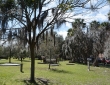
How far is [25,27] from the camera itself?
35.0 feet

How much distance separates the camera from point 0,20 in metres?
9.86

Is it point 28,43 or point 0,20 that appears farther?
point 28,43

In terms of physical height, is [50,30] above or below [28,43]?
above

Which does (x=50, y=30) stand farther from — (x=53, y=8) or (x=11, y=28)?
(x=11, y=28)

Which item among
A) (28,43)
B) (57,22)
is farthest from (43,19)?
(28,43)

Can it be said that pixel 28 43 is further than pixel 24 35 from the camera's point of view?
Yes

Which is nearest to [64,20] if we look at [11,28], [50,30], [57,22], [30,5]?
[57,22]

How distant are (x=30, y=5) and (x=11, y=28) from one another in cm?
156

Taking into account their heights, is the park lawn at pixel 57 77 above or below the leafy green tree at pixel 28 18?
below

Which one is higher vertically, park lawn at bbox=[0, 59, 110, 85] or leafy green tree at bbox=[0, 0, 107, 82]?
leafy green tree at bbox=[0, 0, 107, 82]

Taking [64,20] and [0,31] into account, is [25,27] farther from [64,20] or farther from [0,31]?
[64,20]

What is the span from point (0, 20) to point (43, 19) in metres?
2.25

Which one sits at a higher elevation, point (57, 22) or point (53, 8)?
point (53, 8)

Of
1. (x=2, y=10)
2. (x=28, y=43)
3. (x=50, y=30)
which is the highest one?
(x=2, y=10)
